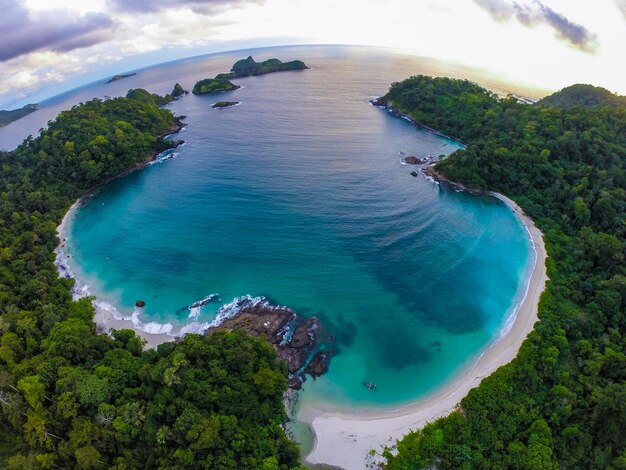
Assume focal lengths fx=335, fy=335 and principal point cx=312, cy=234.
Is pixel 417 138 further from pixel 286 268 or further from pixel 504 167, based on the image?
pixel 286 268

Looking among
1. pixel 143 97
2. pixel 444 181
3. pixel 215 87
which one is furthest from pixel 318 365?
pixel 215 87

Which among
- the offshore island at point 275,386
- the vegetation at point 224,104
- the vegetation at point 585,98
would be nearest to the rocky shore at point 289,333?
the offshore island at point 275,386

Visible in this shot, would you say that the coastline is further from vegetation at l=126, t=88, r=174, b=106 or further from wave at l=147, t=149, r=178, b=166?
vegetation at l=126, t=88, r=174, b=106

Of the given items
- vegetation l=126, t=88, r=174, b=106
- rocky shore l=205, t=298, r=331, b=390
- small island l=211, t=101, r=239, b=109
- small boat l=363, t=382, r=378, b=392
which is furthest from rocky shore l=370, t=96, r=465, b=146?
vegetation l=126, t=88, r=174, b=106

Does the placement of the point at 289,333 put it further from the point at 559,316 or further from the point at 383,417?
the point at 559,316

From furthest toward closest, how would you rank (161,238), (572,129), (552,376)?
(572,129) < (161,238) < (552,376)

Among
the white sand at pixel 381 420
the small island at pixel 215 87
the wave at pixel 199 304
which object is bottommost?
the white sand at pixel 381 420

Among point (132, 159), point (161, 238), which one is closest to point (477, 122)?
point (161, 238)

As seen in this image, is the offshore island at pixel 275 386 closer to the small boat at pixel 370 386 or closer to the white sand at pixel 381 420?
the white sand at pixel 381 420
